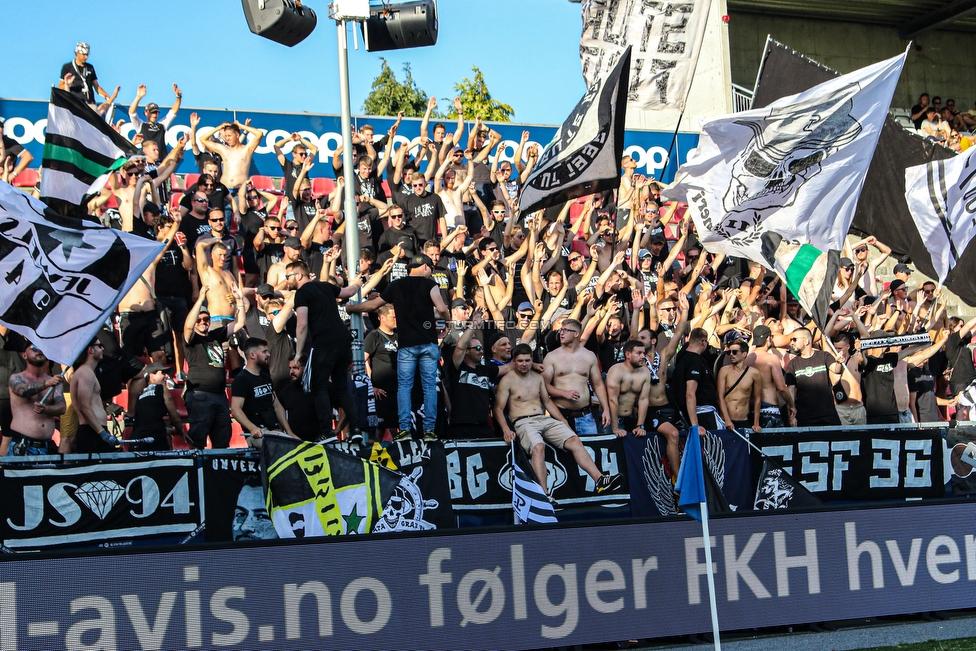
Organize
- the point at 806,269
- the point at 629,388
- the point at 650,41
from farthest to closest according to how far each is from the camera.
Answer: the point at 650,41
the point at 629,388
the point at 806,269

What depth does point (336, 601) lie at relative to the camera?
7055 millimetres

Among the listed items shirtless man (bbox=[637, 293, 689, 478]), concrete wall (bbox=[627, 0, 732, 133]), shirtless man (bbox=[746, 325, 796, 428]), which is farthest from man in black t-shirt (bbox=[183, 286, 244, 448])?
concrete wall (bbox=[627, 0, 732, 133])

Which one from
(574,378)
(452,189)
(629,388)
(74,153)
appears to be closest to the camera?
(74,153)

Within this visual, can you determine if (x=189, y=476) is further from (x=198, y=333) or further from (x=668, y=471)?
(x=668, y=471)

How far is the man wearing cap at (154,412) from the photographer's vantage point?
10.1m

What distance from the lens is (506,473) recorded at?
10.2 metres

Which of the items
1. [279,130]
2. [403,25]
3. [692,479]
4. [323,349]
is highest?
[279,130]

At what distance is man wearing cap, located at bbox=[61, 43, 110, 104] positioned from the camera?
45.2 feet

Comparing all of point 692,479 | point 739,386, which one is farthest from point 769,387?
point 692,479

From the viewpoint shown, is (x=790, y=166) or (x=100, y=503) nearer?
(x=100, y=503)

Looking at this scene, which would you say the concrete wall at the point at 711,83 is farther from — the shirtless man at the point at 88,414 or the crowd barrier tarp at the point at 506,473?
the shirtless man at the point at 88,414

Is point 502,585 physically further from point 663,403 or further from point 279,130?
point 279,130

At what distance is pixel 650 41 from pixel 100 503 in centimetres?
872

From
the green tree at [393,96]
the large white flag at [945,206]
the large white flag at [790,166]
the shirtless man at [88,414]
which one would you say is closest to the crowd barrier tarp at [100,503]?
the shirtless man at [88,414]
